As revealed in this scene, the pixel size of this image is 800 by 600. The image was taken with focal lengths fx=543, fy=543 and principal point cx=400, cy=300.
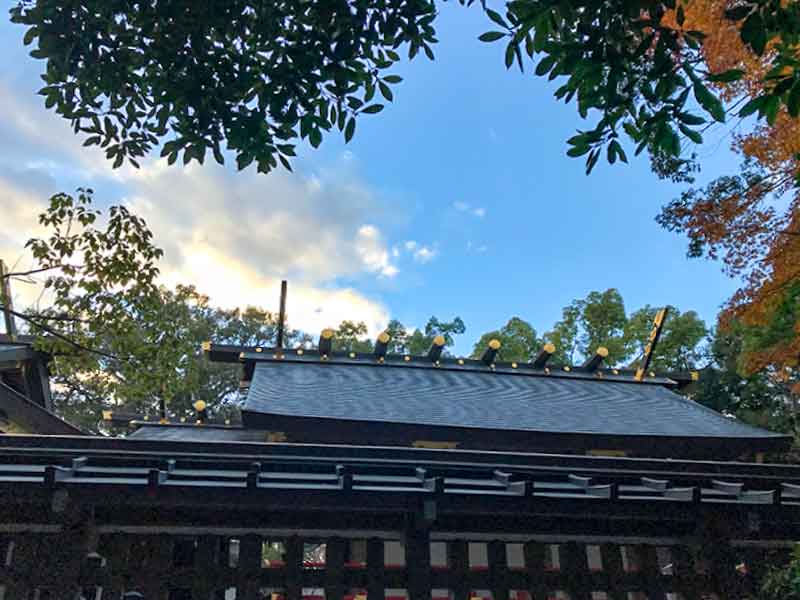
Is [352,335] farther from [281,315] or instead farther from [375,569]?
[375,569]

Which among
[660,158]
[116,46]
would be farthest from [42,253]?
[660,158]

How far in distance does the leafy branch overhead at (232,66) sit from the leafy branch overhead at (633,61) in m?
1.06

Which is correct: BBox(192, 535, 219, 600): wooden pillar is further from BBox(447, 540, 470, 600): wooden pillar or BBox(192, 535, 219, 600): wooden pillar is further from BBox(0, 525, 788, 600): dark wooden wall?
BBox(447, 540, 470, 600): wooden pillar

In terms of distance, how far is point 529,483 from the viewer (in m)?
3.65

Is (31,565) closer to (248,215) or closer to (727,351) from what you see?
(248,215)

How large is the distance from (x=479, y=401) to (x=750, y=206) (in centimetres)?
517

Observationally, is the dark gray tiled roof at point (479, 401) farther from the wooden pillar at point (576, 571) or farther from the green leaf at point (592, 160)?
the green leaf at point (592, 160)

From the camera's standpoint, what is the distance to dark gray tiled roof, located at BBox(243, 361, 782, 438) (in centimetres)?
700

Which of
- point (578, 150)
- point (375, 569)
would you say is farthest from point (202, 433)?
point (578, 150)

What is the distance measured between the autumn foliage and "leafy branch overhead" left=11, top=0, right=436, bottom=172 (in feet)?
18.7

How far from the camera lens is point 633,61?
3188 mm

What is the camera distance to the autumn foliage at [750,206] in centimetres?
767

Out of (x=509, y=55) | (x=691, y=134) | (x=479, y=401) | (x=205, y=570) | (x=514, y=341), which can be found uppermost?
(x=514, y=341)

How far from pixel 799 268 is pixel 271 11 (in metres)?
7.81
